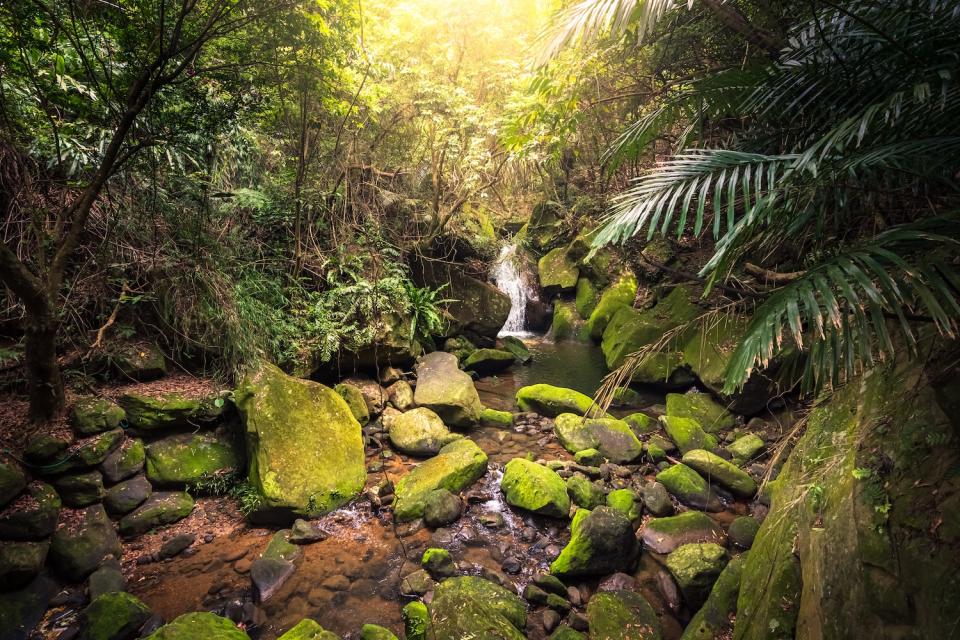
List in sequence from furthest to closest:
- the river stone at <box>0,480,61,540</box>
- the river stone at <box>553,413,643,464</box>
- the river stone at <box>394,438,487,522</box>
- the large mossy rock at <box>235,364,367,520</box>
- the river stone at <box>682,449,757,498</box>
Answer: the river stone at <box>553,413,643,464</box>, the river stone at <box>682,449,757,498</box>, the river stone at <box>394,438,487,522</box>, the large mossy rock at <box>235,364,367,520</box>, the river stone at <box>0,480,61,540</box>

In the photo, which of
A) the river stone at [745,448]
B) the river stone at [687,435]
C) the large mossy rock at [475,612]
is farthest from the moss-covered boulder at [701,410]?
the large mossy rock at [475,612]

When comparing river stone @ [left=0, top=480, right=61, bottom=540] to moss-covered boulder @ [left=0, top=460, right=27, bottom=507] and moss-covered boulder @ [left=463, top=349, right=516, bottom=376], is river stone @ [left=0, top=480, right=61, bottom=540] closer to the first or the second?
moss-covered boulder @ [left=0, top=460, right=27, bottom=507]

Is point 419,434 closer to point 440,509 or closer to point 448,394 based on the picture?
point 448,394

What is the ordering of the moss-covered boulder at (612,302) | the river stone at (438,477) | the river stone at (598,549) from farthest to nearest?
the moss-covered boulder at (612,302)
the river stone at (438,477)
the river stone at (598,549)

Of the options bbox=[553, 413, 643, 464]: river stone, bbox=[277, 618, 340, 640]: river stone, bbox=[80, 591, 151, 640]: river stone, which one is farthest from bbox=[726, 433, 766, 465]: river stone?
bbox=[80, 591, 151, 640]: river stone

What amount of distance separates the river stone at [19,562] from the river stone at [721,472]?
5.98 metres

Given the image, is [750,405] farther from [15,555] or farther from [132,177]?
[132,177]

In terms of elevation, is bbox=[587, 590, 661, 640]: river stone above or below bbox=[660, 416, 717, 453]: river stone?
below

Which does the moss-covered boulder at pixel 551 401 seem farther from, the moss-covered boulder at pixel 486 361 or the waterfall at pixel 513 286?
the waterfall at pixel 513 286

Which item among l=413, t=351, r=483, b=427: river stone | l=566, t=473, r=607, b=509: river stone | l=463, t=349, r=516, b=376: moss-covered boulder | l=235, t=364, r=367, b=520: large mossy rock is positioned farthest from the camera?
l=463, t=349, r=516, b=376: moss-covered boulder

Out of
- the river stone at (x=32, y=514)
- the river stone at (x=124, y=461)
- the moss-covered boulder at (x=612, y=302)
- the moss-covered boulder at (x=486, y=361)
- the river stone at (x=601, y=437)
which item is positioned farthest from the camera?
the moss-covered boulder at (x=612, y=302)

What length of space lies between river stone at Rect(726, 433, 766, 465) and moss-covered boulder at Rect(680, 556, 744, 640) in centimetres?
239

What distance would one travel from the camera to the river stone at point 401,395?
19.0 feet

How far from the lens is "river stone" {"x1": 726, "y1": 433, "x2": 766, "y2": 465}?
15.5 ft
